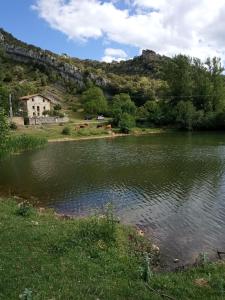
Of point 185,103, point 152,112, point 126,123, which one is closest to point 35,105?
point 126,123

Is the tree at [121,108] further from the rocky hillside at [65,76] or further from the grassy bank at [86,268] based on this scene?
the grassy bank at [86,268]

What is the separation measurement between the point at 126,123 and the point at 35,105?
1290 inches

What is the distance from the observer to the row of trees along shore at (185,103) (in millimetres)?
107375

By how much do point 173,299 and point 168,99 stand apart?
114424 millimetres

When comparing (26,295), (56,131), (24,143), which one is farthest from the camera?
(56,131)

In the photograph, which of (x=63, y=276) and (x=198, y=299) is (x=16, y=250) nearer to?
(x=63, y=276)

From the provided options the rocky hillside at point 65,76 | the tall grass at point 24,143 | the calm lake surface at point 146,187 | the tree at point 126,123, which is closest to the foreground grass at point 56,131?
the tree at point 126,123

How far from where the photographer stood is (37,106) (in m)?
120

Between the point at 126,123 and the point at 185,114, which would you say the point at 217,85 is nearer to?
the point at 185,114

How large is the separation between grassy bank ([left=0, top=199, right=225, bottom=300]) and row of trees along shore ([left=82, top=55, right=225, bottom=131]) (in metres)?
84.7

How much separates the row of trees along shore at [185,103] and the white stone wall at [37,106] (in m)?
15.7

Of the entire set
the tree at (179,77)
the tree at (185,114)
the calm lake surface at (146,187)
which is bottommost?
the calm lake surface at (146,187)

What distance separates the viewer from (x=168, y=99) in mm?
122500

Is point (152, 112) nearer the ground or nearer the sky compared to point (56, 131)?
nearer the sky
